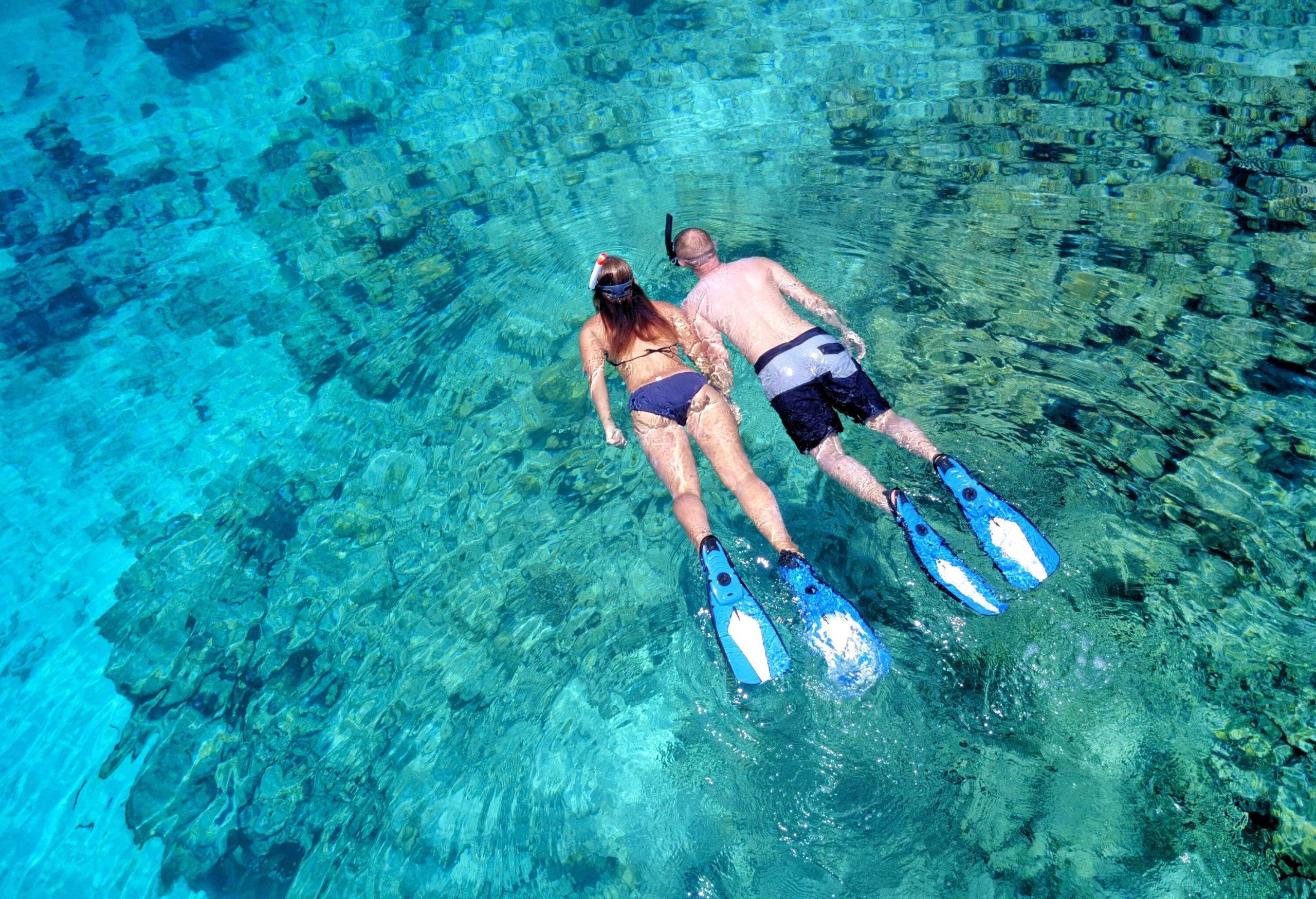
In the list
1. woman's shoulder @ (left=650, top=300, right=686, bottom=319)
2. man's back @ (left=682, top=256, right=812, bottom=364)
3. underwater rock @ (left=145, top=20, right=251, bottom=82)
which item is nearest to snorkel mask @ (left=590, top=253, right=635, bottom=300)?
woman's shoulder @ (left=650, top=300, right=686, bottom=319)

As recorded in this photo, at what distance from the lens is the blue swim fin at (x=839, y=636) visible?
4.46m

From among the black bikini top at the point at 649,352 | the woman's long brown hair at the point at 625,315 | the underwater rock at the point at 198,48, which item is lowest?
the black bikini top at the point at 649,352

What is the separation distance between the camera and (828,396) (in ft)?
18.5

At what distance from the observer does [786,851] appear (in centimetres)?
409

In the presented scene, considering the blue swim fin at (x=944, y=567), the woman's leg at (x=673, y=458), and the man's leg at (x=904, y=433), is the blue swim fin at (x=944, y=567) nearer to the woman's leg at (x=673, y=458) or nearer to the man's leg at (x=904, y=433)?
the man's leg at (x=904, y=433)

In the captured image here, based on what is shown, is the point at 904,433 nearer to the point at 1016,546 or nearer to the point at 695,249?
the point at 1016,546

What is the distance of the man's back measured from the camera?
5809mm

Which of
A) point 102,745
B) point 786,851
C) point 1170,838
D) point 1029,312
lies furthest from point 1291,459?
point 102,745

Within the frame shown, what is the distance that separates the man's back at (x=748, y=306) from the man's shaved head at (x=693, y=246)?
8.2 inches

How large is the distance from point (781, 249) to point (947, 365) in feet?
7.18

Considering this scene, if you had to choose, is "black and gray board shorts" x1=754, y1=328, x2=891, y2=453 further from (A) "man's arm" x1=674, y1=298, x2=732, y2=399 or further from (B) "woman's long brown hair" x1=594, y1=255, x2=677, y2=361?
(B) "woman's long brown hair" x1=594, y1=255, x2=677, y2=361

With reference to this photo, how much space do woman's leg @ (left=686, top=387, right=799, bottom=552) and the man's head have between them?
1373mm

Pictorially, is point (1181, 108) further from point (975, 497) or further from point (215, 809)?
point (215, 809)

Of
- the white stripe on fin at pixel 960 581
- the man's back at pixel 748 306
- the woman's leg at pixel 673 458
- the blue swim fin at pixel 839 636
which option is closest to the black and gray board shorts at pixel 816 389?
the man's back at pixel 748 306
